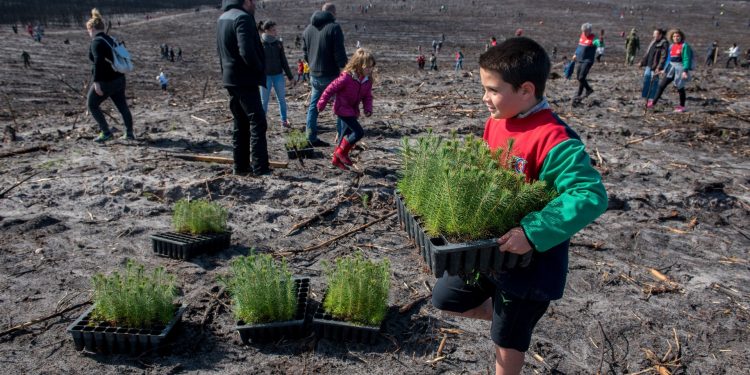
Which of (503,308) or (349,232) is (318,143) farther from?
(503,308)

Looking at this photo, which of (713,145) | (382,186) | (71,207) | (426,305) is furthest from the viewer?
(713,145)

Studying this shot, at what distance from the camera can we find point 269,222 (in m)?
5.39

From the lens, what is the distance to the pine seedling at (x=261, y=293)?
3369 mm

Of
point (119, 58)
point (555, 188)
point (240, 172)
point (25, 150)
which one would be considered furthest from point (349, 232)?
point (25, 150)

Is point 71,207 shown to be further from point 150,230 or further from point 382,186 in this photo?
point 382,186

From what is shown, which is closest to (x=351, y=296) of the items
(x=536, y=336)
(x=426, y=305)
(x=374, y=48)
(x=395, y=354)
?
(x=395, y=354)

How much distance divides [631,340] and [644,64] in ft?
31.3

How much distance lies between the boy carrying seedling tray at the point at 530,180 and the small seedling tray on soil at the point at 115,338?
7.28ft

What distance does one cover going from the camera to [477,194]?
85.7 inches

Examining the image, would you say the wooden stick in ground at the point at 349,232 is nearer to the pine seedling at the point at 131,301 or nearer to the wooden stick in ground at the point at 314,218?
the wooden stick in ground at the point at 314,218

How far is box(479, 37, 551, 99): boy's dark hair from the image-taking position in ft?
7.31

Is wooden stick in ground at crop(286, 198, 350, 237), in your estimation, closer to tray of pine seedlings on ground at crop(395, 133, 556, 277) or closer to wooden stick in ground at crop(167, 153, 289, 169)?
wooden stick in ground at crop(167, 153, 289, 169)

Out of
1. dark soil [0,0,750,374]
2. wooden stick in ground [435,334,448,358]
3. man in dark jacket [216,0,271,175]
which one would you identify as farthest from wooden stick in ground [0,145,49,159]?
wooden stick in ground [435,334,448,358]

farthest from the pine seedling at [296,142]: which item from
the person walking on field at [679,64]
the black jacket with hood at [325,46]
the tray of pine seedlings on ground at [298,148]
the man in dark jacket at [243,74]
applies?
the person walking on field at [679,64]
